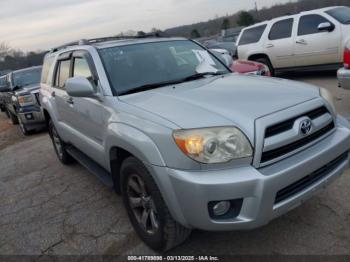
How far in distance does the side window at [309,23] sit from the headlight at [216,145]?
8135 millimetres

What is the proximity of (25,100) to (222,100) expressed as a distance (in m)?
7.64

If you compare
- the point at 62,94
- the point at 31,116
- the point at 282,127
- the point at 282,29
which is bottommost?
the point at 31,116

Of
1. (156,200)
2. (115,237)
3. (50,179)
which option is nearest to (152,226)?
(156,200)

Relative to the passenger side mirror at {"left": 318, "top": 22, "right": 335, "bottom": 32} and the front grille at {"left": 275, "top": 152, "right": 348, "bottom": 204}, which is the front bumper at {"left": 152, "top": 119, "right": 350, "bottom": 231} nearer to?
the front grille at {"left": 275, "top": 152, "right": 348, "bottom": 204}

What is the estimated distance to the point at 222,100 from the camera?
2.98 metres

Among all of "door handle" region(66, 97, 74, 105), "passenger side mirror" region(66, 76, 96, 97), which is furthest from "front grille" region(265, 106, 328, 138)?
"door handle" region(66, 97, 74, 105)

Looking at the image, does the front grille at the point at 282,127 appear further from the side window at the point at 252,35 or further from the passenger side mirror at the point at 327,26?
the side window at the point at 252,35

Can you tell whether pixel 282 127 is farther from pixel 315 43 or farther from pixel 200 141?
pixel 315 43

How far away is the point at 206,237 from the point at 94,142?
1528mm

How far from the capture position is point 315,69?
10086 millimetres

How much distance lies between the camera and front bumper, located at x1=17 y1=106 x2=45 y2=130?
936cm

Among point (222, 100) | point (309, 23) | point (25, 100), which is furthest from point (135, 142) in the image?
point (309, 23)

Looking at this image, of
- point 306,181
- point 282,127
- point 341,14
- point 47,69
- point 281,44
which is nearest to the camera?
point 282,127

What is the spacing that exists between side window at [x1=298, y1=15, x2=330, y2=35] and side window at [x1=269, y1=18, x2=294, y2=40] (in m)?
0.32
